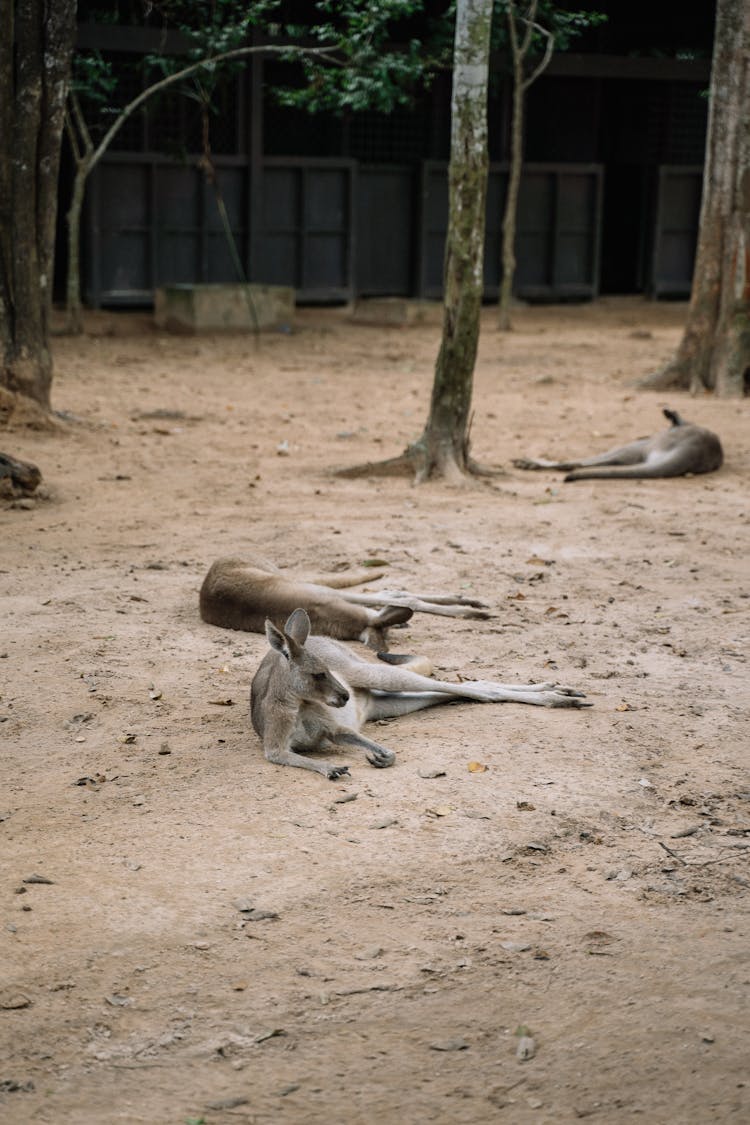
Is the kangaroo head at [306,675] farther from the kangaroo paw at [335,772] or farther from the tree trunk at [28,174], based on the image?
the tree trunk at [28,174]

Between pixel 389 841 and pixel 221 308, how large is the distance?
42.5ft

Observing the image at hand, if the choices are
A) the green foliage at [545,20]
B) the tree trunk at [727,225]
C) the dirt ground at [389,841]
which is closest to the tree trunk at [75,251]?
the green foliage at [545,20]

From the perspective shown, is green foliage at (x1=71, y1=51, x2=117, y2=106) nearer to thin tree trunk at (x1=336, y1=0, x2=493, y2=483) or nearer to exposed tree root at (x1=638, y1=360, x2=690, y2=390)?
exposed tree root at (x1=638, y1=360, x2=690, y2=390)

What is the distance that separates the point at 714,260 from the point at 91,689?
875 centimetres

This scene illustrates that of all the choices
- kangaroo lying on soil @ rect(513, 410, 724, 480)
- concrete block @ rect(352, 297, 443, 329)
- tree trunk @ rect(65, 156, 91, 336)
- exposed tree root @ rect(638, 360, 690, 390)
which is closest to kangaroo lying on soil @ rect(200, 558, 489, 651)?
kangaroo lying on soil @ rect(513, 410, 724, 480)

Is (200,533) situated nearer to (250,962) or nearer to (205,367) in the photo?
(250,962)

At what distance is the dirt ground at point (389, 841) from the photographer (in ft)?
9.64

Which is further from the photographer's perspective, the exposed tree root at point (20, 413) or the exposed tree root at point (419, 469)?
the exposed tree root at point (20, 413)

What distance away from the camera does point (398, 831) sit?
406 cm

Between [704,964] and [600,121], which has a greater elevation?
[600,121]

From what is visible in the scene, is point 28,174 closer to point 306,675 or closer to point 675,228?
point 306,675

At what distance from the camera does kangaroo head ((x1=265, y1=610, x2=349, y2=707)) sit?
Answer: 4609 mm

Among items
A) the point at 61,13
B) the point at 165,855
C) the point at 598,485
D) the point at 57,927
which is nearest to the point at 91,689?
the point at 165,855

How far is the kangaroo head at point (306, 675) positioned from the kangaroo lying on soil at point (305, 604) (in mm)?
1022
